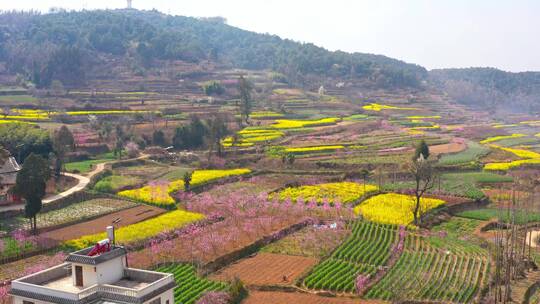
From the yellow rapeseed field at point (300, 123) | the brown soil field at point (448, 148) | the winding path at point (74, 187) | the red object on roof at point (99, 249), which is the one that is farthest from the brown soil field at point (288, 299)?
the yellow rapeseed field at point (300, 123)

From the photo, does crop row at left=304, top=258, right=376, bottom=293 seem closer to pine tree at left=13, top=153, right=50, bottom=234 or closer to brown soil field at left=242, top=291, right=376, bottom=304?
brown soil field at left=242, top=291, right=376, bottom=304

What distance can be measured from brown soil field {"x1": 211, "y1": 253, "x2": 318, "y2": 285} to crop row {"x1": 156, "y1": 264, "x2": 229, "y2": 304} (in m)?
0.97

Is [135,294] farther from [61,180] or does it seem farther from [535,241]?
[61,180]

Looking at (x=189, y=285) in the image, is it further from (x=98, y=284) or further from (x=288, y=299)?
(x=98, y=284)

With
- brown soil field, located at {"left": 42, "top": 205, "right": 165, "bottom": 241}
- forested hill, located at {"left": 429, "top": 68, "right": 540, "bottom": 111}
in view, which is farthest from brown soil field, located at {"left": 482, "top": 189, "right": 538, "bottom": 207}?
forested hill, located at {"left": 429, "top": 68, "right": 540, "bottom": 111}

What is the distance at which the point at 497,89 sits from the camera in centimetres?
17038

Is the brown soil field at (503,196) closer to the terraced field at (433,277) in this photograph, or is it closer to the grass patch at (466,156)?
the grass patch at (466,156)

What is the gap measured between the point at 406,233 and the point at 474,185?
16.1 m

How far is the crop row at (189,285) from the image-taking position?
25.6 metres

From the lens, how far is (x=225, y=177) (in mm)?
49844

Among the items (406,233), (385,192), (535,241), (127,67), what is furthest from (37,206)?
(127,67)

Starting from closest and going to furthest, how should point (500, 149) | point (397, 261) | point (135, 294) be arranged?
point (135, 294) < point (397, 261) < point (500, 149)

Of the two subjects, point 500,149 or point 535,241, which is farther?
point 500,149

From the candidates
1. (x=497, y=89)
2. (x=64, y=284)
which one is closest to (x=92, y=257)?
(x=64, y=284)
